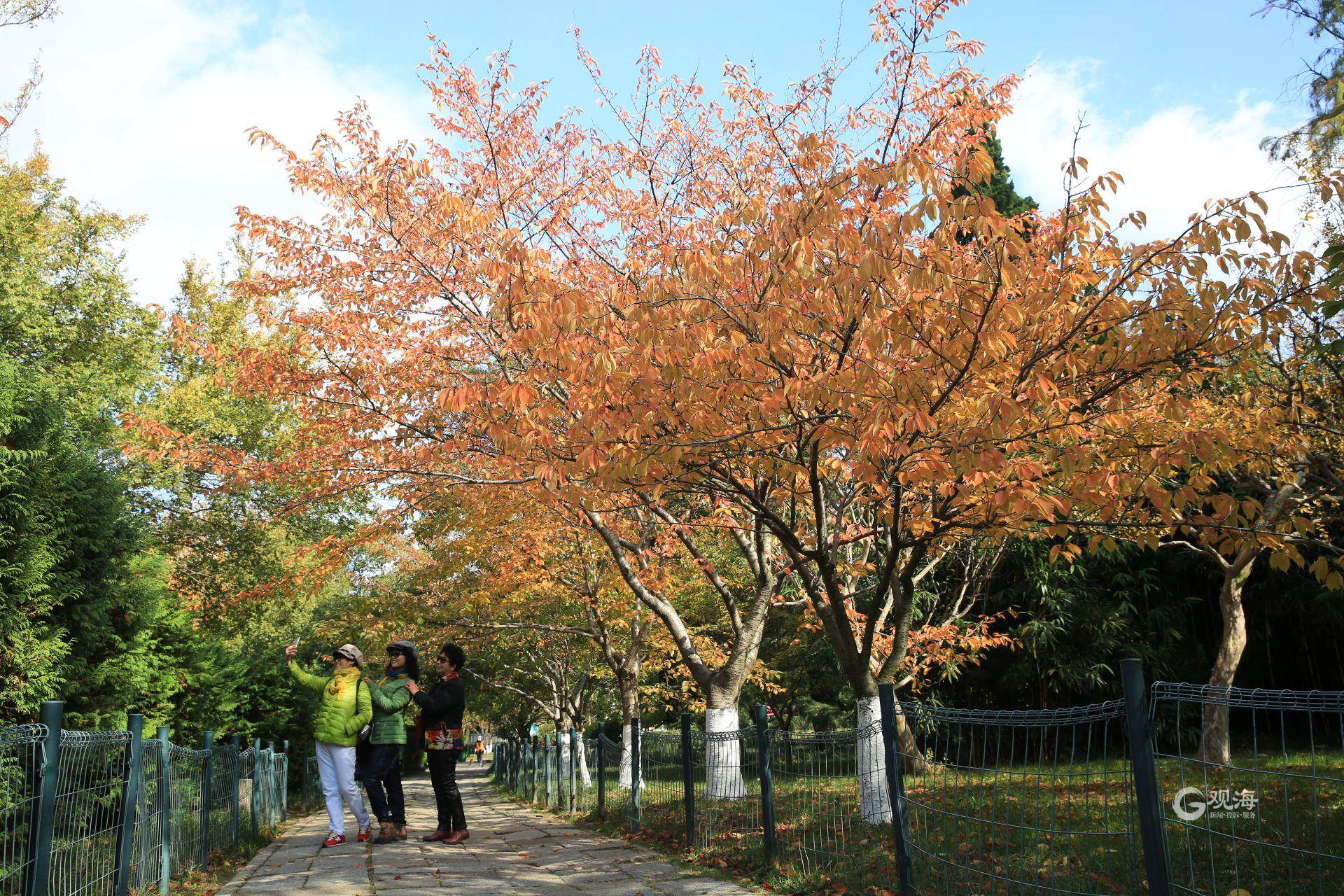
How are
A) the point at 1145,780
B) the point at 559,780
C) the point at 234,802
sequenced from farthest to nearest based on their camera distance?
the point at 559,780
the point at 234,802
the point at 1145,780

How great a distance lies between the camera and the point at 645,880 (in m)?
6.80

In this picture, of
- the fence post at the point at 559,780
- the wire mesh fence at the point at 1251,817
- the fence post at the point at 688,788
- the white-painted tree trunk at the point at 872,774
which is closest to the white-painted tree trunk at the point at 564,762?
the fence post at the point at 559,780

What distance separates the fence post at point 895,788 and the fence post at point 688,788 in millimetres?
3208

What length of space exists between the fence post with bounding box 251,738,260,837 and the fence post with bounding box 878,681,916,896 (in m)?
7.71

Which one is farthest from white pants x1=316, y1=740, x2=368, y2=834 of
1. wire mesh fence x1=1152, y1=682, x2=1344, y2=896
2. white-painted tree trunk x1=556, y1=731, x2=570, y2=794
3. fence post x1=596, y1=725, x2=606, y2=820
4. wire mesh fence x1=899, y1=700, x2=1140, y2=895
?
wire mesh fence x1=1152, y1=682, x2=1344, y2=896

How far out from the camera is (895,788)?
5.13 meters

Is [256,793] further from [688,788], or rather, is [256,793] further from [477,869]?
[688,788]

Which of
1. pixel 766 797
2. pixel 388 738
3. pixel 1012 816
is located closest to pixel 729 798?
pixel 766 797

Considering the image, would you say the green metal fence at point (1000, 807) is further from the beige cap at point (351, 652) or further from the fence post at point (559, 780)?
the fence post at point (559, 780)

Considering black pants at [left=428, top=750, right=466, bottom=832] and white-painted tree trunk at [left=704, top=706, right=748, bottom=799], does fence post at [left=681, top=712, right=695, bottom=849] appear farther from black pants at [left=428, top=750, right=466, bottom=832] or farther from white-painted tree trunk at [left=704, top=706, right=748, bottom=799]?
black pants at [left=428, top=750, right=466, bottom=832]

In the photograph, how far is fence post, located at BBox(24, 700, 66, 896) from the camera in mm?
4195

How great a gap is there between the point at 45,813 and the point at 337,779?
4.36 m

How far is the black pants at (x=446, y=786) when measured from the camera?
8680 mm

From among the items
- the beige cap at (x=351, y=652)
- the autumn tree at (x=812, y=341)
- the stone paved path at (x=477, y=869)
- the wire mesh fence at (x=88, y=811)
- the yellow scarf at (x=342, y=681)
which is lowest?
the stone paved path at (x=477, y=869)
